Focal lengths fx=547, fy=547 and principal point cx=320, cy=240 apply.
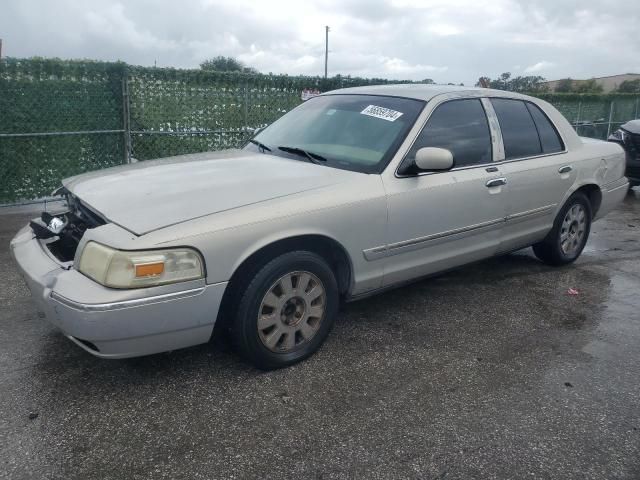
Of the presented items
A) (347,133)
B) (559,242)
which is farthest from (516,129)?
(347,133)

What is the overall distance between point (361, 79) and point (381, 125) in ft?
23.1

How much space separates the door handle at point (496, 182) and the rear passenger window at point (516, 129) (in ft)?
0.83

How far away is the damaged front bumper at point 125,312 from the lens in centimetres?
253

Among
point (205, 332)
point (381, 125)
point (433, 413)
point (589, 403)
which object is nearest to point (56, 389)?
point (205, 332)

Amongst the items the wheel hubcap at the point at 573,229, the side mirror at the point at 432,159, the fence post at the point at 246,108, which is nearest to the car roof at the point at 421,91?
the side mirror at the point at 432,159

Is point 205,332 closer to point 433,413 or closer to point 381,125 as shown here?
point 433,413

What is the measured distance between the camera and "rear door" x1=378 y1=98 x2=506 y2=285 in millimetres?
3481

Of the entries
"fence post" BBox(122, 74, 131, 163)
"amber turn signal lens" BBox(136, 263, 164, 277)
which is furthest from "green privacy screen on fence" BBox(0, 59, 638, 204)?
"amber turn signal lens" BBox(136, 263, 164, 277)

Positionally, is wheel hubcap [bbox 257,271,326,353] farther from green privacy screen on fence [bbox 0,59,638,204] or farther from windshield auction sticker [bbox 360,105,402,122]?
green privacy screen on fence [bbox 0,59,638,204]

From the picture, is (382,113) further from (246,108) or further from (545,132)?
(246,108)

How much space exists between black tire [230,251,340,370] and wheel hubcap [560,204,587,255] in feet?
9.05

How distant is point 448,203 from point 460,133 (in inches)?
23.8

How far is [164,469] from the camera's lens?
2324 mm

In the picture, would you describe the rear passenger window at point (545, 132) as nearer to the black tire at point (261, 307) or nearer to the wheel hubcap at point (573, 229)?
the wheel hubcap at point (573, 229)
